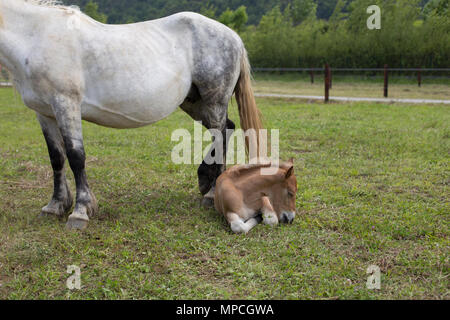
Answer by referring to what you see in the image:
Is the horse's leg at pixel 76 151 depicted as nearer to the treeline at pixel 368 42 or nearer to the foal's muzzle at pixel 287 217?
the foal's muzzle at pixel 287 217

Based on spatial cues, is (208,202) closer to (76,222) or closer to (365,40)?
(76,222)

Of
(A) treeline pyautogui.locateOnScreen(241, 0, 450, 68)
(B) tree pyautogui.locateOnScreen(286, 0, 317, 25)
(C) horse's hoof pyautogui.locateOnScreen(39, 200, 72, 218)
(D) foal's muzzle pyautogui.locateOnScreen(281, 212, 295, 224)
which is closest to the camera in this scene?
(D) foal's muzzle pyautogui.locateOnScreen(281, 212, 295, 224)

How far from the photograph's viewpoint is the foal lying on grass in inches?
139

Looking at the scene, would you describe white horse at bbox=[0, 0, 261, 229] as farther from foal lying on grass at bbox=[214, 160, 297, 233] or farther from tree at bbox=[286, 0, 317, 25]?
tree at bbox=[286, 0, 317, 25]

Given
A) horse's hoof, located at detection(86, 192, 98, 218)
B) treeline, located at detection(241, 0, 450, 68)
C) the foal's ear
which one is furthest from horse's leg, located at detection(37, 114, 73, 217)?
treeline, located at detection(241, 0, 450, 68)

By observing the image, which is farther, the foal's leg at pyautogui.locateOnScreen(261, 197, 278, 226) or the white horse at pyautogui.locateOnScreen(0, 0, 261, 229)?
the foal's leg at pyautogui.locateOnScreen(261, 197, 278, 226)

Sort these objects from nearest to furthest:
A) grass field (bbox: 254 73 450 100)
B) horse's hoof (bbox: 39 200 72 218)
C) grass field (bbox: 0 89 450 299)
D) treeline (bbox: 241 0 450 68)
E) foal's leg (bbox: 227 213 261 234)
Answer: grass field (bbox: 0 89 450 299)
foal's leg (bbox: 227 213 261 234)
horse's hoof (bbox: 39 200 72 218)
grass field (bbox: 254 73 450 100)
treeline (bbox: 241 0 450 68)

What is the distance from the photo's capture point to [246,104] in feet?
13.9

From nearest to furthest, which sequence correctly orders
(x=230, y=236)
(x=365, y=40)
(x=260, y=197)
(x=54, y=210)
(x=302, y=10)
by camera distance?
(x=230, y=236) → (x=260, y=197) → (x=54, y=210) → (x=365, y=40) → (x=302, y=10)

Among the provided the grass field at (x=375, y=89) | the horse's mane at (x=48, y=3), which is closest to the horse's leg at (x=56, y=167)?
the horse's mane at (x=48, y=3)

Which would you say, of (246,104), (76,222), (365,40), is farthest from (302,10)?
(76,222)

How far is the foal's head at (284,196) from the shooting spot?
11.8 feet

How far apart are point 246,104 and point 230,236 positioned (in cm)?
149

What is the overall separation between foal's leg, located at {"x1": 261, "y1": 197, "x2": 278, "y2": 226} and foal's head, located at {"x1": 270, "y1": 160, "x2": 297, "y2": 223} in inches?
3.5
